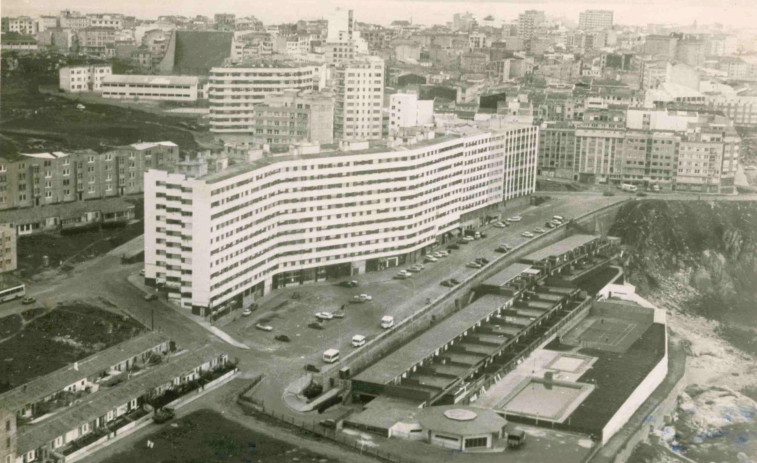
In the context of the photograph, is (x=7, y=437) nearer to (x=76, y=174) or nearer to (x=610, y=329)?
(x=610, y=329)

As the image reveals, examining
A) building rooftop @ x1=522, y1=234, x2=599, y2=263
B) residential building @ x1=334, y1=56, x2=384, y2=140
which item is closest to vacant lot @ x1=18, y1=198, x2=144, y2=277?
building rooftop @ x1=522, y1=234, x2=599, y2=263

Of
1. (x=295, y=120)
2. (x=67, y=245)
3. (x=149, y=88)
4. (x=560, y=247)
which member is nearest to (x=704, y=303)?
(x=560, y=247)

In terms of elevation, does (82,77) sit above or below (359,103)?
above

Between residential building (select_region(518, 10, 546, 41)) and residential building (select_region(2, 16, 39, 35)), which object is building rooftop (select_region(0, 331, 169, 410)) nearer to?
residential building (select_region(2, 16, 39, 35))

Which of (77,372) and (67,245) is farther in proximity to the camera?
(67,245)

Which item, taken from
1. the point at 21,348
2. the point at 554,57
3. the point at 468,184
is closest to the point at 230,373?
the point at 21,348

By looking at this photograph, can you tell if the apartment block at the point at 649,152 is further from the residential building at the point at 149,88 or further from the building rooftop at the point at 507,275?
the residential building at the point at 149,88

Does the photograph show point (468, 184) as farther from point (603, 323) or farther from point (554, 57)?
point (554, 57)
